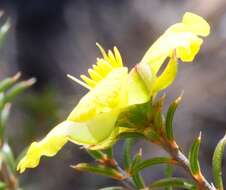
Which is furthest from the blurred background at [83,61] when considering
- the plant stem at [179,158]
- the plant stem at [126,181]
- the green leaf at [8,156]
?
the plant stem at [179,158]

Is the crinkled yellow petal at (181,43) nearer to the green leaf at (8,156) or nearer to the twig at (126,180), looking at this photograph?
the twig at (126,180)

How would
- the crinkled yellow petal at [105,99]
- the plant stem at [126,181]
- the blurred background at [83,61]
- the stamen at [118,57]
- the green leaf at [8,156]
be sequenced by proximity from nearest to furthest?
1. the crinkled yellow petal at [105,99]
2. the stamen at [118,57]
3. the plant stem at [126,181]
4. the green leaf at [8,156]
5. the blurred background at [83,61]

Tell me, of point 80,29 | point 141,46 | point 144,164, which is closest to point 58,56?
point 80,29

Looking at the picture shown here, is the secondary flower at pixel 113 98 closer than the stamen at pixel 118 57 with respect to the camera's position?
Yes

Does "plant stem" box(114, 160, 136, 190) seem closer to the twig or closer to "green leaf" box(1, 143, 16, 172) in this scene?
the twig

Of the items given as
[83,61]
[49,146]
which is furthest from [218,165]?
[83,61]

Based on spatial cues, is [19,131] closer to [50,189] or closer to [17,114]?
[17,114]

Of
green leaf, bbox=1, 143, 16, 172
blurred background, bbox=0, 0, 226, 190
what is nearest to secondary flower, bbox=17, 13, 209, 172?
green leaf, bbox=1, 143, 16, 172
